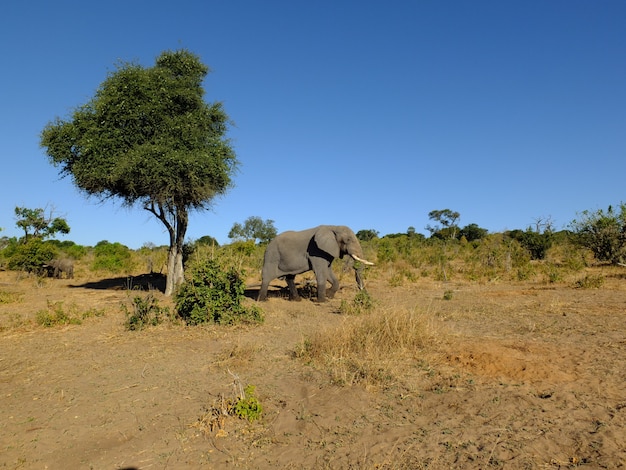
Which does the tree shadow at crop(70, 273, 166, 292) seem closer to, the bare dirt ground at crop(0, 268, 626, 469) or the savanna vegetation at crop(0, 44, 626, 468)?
the savanna vegetation at crop(0, 44, 626, 468)

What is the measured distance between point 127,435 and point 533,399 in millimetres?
3786

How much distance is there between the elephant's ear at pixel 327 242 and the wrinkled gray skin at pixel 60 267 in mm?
14106

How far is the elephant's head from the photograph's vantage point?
11773 mm

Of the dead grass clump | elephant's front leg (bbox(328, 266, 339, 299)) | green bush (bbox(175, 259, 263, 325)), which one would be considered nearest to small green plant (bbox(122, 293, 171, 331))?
green bush (bbox(175, 259, 263, 325))

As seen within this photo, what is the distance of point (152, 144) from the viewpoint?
500 inches

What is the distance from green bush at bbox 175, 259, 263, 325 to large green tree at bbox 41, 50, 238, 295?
14.9 feet

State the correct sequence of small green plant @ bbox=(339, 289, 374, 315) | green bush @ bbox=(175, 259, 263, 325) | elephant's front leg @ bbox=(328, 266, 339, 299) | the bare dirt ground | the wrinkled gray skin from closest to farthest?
the bare dirt ground, green bush @ bbox=(175, 259, 263, 325), small green plant @ bbox=(339, 289, 374, 315), elephant's front leg @ bbox=(328, 266, 339, 299), the wrinkled gray skin

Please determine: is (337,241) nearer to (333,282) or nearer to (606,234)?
(333,282)

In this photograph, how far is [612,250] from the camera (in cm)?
1481

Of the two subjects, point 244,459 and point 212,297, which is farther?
point 212,297

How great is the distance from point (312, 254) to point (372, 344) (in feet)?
20.4

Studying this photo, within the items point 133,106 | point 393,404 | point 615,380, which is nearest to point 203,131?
point 133,106

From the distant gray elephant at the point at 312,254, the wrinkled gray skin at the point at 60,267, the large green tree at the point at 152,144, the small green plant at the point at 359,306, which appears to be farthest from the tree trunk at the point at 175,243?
the wrinkled gray skin at the point at 60,267

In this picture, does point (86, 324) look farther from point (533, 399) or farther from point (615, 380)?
point (615, 380)
